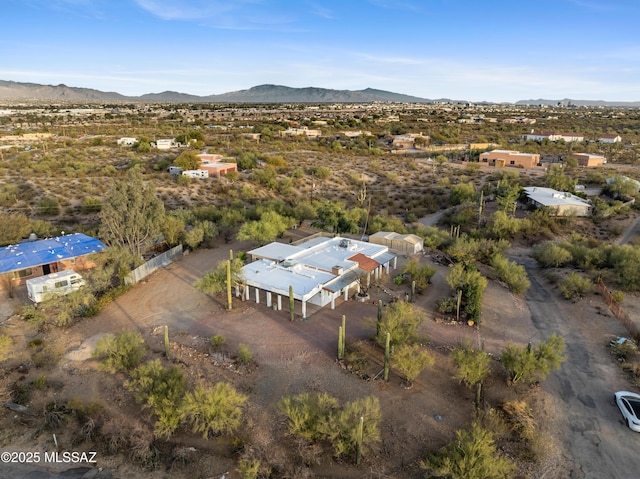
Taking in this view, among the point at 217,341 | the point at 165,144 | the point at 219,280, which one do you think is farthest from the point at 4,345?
the point at 165,144

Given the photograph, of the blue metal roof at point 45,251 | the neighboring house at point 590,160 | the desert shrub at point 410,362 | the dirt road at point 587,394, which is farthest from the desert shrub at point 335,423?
the neighboring house at point 590,160

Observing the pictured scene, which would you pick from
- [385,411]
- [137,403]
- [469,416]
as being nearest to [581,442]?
[469,416]

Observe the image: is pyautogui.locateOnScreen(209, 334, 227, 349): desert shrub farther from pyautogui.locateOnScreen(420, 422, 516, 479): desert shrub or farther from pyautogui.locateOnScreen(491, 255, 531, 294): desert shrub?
pyautogui.locateOnScreen(491, 255, 531, 294): desert shrub

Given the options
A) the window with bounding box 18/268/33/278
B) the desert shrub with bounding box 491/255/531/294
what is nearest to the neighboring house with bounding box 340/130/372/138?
the desert shrub with bounding box 491/255/531/294

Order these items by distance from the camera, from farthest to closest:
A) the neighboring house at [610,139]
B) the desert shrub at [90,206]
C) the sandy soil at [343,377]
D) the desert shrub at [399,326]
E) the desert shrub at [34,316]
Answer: the neighboring house at [610,139] → the desert shrub at [90,206] → the desert shrub at [34,316] → the desert shrub at [399,326] → the sandy soil at [343,377]

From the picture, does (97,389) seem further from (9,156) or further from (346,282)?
(9,156)

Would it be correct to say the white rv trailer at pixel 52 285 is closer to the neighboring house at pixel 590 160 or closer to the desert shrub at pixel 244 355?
the desert shrub at pixel 244 355
